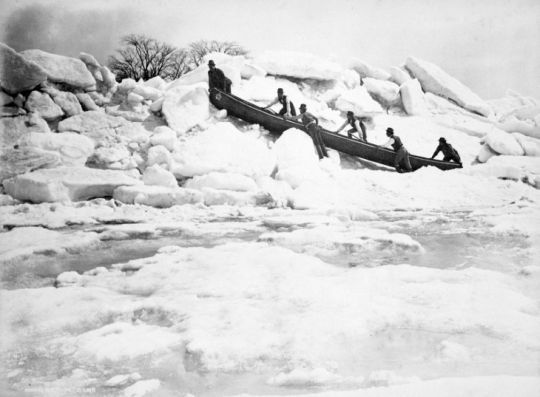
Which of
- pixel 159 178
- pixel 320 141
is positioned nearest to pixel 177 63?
pixel 159 178

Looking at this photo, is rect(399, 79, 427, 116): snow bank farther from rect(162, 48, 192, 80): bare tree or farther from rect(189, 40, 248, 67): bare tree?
rect(189, 40, 248, 67): bare tree

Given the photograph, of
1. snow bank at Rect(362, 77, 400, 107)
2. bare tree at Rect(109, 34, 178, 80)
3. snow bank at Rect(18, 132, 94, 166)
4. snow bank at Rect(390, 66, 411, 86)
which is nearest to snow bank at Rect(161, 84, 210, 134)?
bare tree at Rect(109, 34, 178, 80)

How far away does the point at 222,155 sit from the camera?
5.76 meters

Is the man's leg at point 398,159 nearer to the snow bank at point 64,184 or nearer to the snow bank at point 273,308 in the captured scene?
the snow bank at point 64,184

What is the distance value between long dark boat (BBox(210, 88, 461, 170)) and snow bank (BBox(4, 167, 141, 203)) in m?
2.50

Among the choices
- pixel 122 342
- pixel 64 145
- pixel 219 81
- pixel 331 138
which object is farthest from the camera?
pixel 219 81

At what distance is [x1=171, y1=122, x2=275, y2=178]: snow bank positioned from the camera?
546 cm

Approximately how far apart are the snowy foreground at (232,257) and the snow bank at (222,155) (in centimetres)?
2

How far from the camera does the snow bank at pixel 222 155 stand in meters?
5.46

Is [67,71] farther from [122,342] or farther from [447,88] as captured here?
[447,88]

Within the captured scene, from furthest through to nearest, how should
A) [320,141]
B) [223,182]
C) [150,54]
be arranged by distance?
[320,141], [223,182], [150,54]

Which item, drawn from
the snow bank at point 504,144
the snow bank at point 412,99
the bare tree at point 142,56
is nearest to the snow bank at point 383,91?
the snow bank at point 412,99

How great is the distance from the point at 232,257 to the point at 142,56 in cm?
270

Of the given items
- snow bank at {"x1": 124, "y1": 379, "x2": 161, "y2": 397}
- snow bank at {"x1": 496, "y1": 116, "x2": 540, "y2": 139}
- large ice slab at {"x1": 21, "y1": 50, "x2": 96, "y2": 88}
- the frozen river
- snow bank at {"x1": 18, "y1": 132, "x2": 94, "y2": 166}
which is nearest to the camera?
snow bank at {"x1": 124, "y1": 379, "x2": 161, "y2": 397}
